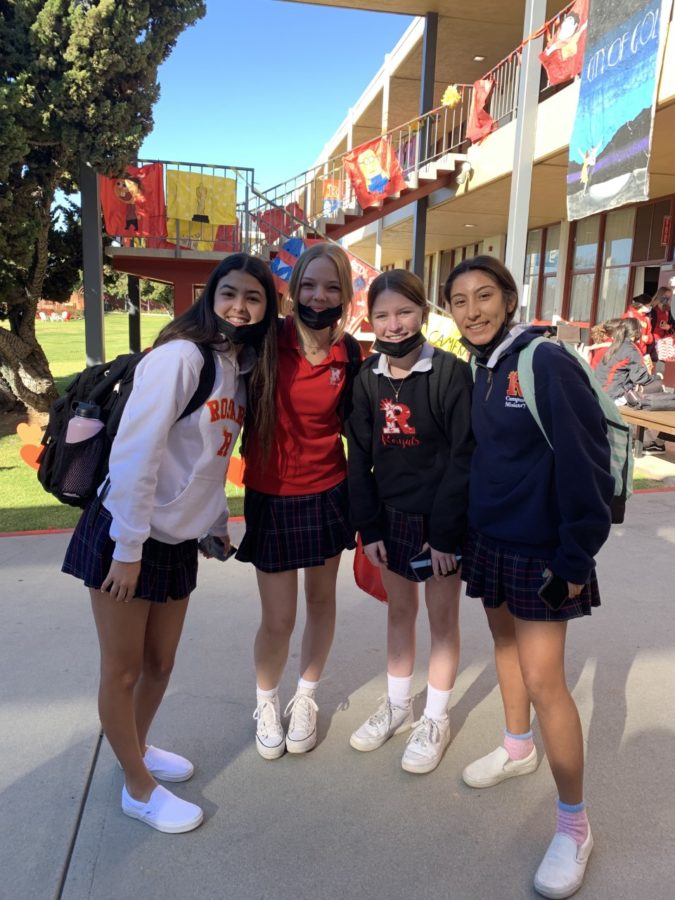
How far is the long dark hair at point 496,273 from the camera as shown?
1.92 metres

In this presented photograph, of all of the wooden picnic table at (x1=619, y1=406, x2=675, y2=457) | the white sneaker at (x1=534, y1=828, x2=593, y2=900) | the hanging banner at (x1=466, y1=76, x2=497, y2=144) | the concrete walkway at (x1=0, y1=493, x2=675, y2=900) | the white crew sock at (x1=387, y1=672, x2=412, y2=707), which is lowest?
the concrete walkway at (x1=0, y1=493, x2=675, y2=900)

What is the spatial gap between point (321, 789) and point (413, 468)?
44.2 inches

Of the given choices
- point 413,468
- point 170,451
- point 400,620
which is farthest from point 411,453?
point 170,451

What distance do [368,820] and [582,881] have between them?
632 millimetres

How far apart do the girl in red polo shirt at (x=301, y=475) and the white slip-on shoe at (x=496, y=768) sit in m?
0.58

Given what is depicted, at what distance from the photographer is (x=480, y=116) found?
11.2 meters

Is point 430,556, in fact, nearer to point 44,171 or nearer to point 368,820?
point 368,820

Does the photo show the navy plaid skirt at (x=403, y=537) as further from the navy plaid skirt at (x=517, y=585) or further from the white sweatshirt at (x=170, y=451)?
the white sweatshirt at (x=170, y=451)

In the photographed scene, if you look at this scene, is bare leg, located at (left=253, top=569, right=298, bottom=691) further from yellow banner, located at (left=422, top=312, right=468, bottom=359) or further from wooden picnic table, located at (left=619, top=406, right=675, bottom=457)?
yellow banner, located at (left=422, top=312, right=468, bottom=359)

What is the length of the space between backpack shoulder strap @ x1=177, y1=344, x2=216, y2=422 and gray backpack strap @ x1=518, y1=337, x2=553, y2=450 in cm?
86

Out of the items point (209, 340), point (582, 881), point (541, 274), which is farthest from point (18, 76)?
point (541, 274)

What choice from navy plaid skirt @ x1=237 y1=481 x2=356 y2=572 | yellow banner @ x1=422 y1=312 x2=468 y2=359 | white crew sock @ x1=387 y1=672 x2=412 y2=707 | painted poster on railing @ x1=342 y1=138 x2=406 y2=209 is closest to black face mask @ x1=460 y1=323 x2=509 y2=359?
navy plaid skirt @ x1=237 y1=481 x2=356 y2=572

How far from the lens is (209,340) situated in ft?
6.14

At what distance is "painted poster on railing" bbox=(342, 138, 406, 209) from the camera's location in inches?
478
